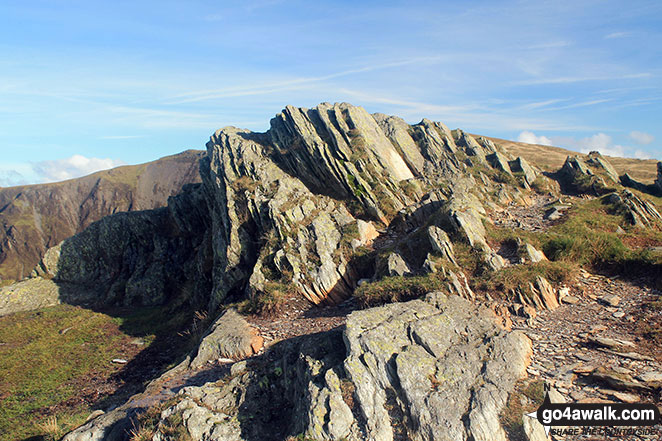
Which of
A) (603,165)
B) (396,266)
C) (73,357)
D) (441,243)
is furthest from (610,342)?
(603,165)

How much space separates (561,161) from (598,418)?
2085 inches

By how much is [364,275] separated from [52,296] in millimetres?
36375

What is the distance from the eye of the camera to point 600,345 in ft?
35.5

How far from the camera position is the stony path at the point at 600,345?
8.88 m

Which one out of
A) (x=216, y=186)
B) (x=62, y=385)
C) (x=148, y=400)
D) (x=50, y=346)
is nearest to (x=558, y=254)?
(x=148, y=400)

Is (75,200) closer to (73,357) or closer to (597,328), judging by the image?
(73,357)

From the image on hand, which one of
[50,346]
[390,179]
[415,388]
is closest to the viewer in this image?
[415,388]

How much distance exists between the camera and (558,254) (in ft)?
52.6

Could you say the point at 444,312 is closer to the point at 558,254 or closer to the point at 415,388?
the point at 415,388

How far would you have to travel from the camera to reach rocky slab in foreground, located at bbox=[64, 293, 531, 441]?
8523mm

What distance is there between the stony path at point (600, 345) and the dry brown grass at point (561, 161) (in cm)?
2674

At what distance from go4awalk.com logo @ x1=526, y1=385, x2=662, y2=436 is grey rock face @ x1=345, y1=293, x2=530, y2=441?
3.53ft

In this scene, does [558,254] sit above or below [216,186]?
below

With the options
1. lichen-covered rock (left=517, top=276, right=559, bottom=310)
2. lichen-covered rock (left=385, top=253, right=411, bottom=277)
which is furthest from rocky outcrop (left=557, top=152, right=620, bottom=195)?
lichen-covered rock (left=385, top=253, right=411, bottom=277)
